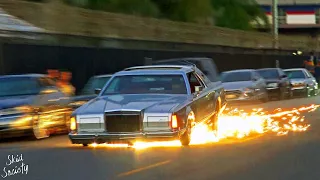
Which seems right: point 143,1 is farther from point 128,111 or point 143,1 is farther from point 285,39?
point 128,111

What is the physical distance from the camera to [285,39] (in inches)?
2062

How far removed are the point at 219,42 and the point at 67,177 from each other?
31.2 m

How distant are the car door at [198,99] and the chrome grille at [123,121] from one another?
57.6 inches

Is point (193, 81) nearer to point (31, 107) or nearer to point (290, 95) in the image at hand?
point (31, 107)

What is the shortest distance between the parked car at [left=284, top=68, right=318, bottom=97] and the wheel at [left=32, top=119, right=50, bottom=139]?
18.7 meters

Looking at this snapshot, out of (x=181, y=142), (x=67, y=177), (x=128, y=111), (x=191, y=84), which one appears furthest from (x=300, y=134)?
(x=67, y=177)

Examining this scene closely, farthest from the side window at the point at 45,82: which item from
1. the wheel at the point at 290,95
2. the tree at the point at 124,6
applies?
the tree at the point at 124,6

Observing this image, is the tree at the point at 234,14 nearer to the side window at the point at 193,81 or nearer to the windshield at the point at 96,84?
the windshield at the point at 96,84

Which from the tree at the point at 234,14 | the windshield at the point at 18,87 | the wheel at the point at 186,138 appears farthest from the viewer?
the tree at the point at 234,14

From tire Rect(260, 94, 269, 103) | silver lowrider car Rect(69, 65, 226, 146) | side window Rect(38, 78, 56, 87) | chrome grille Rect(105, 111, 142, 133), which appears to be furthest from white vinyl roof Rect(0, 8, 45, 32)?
chrome grille Rect(105, 111, 142, 133)

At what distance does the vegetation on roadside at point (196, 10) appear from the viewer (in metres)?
36.7

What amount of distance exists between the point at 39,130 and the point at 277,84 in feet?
52.6

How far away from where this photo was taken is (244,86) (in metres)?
24.8

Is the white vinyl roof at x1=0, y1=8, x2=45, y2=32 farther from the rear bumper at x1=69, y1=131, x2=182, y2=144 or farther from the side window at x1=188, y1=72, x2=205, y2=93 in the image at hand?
the rear bumper at x1=69, y1=131, x2=182, y2=144
